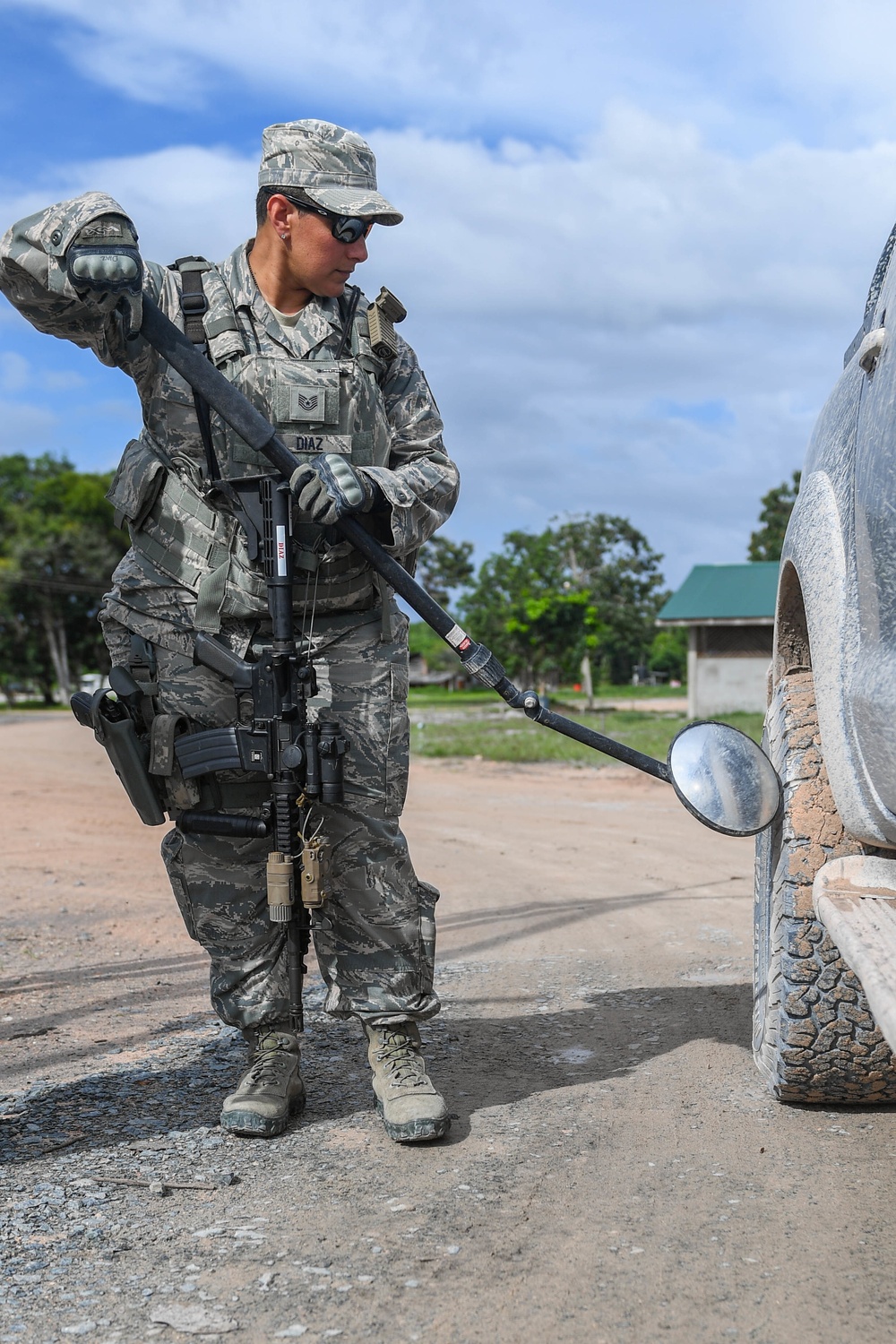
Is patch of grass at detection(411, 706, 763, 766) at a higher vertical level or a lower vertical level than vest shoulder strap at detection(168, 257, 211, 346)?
lower

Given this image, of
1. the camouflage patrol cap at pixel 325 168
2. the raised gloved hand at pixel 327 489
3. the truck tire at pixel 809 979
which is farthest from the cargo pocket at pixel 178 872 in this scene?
the camouflage patrol cap at pixel 325 168

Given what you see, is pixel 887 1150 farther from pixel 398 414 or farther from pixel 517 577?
pixel 517 577

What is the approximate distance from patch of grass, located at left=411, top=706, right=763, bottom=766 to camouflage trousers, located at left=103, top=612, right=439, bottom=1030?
8.76 meters

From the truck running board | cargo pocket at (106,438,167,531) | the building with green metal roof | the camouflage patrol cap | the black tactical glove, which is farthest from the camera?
the building with green metal roof

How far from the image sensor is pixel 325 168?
9.60ft

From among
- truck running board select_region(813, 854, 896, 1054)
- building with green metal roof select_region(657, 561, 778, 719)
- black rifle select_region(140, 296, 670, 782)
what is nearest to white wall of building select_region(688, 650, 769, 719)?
building with green metal roof select_region(657, 561, 778, 719)

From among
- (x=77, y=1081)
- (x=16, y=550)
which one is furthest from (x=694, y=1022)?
(x=16, y=550)

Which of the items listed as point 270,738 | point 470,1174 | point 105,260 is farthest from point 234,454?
point 470,1174

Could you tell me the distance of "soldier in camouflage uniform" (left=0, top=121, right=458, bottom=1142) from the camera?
296cm

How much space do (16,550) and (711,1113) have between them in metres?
45.2

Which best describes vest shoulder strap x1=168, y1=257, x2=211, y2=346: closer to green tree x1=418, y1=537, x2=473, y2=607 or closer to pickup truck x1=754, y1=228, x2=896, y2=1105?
pickup truck x1=754, y1=228, x2=896, y2=1105

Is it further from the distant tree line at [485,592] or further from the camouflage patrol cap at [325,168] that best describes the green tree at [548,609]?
the camouflage patrol cap at [325,168]

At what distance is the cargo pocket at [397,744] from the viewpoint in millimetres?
3076

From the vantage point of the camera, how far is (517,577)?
38531 mm
